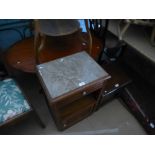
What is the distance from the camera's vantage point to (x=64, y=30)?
0.89 m

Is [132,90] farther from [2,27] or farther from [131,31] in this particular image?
[2,27]

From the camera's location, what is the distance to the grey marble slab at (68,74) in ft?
2.46

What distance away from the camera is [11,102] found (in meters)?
0.86

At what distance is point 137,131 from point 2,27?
1.43 m

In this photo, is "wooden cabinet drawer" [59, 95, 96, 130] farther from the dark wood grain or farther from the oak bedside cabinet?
the dark wood grain

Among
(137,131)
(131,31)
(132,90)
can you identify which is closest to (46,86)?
(131,31)

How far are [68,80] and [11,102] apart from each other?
0.38 m

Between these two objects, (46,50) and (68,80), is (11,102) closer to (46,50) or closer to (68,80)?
(68,80)

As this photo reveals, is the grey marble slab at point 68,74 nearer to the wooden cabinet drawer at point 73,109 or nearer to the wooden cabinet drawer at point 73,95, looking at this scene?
the wooden cabinet drawer at point 73,95

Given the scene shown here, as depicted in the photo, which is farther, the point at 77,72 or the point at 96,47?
the point at 96,47

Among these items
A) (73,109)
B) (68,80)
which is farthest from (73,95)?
(73,109)

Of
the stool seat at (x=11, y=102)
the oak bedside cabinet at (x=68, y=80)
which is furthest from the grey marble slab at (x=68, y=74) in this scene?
the stool seat at (x=11, y=102)

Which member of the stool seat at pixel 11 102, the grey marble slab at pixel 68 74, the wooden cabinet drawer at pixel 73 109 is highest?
the grey marble slab at pixel 68 74

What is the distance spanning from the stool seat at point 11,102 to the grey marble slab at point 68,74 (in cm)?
22
